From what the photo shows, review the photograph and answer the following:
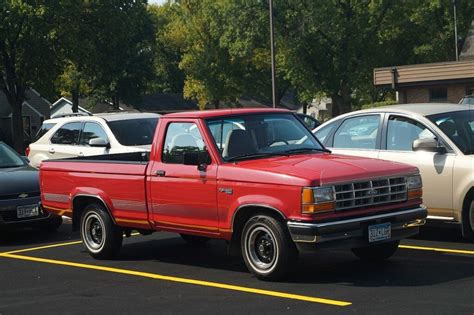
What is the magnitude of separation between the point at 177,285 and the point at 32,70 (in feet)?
127

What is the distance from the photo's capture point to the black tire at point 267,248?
25.3 feet

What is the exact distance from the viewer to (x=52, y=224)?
40.8 feet

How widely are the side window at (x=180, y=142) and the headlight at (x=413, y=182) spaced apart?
219 centimetres

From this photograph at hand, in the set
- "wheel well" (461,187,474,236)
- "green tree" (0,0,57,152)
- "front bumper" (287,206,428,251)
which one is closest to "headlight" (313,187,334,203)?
"front bumper" (287,206,428,251)

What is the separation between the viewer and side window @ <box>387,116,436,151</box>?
32.9ft

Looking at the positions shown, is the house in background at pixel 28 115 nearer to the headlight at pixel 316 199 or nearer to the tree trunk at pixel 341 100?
the tree trunk at pixel 341 100

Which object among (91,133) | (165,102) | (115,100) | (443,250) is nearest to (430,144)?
(443,250)

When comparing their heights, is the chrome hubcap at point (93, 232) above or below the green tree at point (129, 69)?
below

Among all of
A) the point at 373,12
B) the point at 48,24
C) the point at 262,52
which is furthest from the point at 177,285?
the point at 262,52

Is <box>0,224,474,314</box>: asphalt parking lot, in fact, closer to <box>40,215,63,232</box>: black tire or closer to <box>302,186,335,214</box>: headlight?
<box>302,186,335,214</box>: headlight

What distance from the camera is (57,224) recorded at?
12.6 metres

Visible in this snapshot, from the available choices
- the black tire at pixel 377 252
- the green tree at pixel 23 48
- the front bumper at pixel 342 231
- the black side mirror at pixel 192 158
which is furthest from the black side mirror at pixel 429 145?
the green tree at pixel 23 48

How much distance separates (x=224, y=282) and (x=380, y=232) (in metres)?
1.68

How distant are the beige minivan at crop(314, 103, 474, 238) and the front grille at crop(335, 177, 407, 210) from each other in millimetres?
1482
